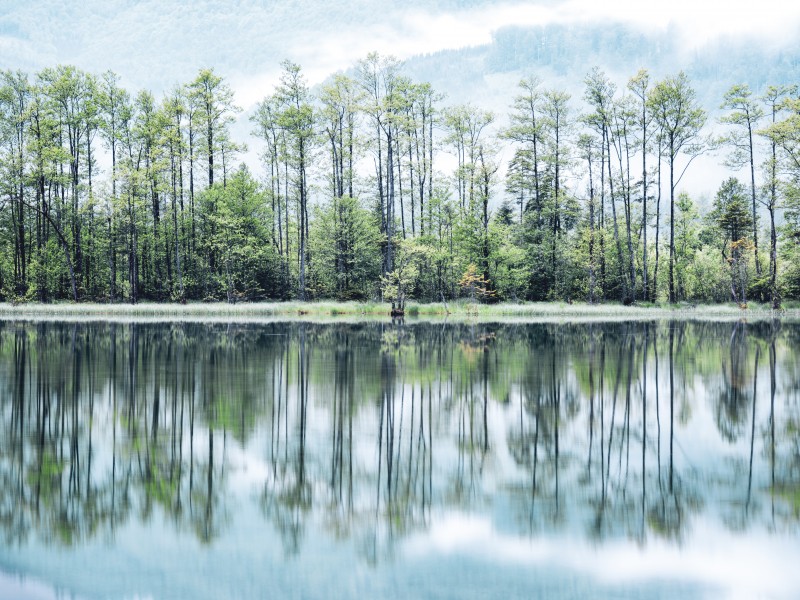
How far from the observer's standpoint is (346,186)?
59688 millimetres

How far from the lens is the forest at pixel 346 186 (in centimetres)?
5284

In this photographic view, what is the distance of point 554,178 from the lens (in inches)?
2330

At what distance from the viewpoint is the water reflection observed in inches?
248

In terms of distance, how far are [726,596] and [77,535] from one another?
4.92 m

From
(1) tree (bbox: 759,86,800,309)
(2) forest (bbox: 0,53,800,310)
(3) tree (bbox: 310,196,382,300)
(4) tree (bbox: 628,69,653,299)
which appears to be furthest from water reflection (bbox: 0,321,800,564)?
(4) tree (bbox: 628,69,653,299)

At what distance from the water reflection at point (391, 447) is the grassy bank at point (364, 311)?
29862 mm

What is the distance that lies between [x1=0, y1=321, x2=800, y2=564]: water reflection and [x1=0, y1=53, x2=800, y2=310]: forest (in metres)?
35.5

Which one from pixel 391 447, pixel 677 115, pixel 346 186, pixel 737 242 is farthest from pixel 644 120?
pixel 391 447

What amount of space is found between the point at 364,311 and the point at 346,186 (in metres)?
15.5

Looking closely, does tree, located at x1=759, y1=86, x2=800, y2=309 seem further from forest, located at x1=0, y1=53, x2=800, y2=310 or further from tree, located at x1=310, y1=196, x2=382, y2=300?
tree, located at x1=310, y1=196, x2=382, y2=300

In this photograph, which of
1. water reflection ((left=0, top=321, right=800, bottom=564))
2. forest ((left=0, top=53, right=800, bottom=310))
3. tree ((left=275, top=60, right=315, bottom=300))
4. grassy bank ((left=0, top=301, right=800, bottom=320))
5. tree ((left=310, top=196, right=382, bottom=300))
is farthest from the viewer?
tree ((left=275, top=60, right=315, bottom=300))

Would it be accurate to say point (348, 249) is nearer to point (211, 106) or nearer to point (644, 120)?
point (211, 106)

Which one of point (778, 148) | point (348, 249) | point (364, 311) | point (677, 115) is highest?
point (677, 115)

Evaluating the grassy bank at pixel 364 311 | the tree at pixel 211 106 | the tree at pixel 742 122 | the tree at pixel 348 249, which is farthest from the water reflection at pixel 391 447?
the tree at pixel 742 122
